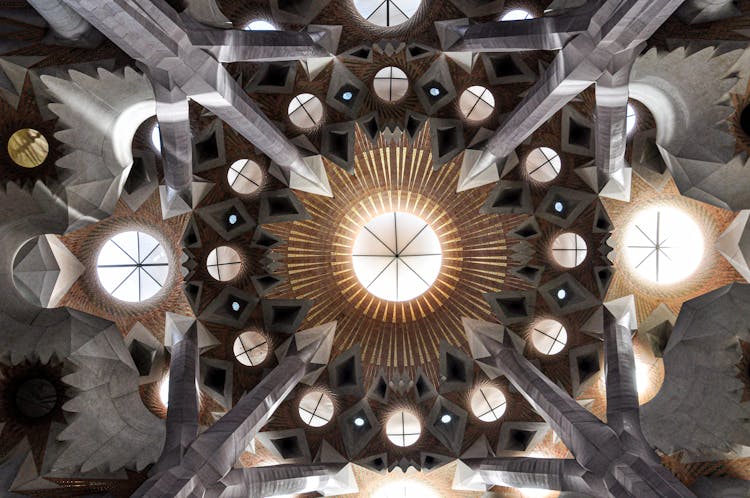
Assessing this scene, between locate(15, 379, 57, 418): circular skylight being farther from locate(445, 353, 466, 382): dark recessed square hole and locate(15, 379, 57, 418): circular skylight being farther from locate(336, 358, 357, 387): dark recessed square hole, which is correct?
locate(445, 353, 466, 382): dark recessed square hole

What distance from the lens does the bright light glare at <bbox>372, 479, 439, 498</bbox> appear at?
56.1 feet

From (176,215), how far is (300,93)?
4.41m

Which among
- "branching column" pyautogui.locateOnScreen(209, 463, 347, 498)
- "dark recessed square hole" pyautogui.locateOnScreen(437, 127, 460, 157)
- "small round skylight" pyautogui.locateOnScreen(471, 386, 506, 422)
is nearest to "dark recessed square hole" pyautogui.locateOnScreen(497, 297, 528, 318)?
"small round skylight" pyautogui.locateOnScreen(471, 386, 506, 422)

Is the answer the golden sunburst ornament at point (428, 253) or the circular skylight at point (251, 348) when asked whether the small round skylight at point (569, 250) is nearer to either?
the golden sunburst ornament at point (428, 253)

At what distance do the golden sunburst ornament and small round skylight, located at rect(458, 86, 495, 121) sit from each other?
1.19 metres

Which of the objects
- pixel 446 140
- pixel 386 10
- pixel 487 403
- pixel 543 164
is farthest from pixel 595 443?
pixel 386 10

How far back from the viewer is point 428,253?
61.5 feet

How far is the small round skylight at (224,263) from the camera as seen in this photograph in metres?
16.8

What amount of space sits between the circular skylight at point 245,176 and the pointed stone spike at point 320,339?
4.08 metres

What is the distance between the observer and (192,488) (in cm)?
1048

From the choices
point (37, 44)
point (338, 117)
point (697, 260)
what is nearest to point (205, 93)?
point (37, 44)

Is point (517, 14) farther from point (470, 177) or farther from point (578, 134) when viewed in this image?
point (470, 177)

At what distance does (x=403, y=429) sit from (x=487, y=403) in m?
2.38

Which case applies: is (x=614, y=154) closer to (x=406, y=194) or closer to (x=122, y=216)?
(x=406, y=194)
